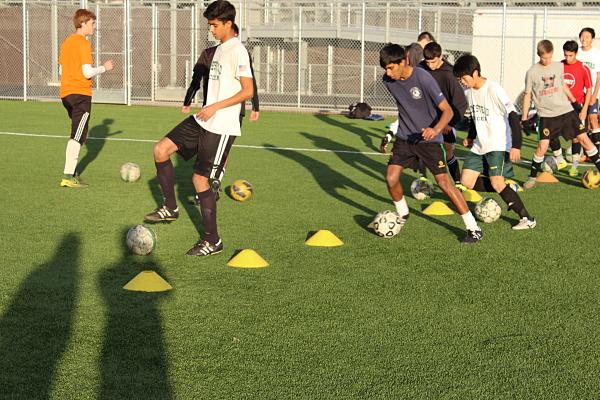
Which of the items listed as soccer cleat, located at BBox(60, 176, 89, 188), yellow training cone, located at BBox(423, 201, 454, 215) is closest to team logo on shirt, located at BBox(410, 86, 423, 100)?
yellow training cone, located at BBox(423, 201, 454, 215)

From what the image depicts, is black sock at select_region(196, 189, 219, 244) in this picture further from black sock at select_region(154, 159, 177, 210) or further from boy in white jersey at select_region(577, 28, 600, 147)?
boy in white jersey at select_region(577, 28, 600, 147)

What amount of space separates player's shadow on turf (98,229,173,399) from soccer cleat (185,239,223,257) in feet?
2.11

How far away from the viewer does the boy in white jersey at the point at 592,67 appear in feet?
48.9

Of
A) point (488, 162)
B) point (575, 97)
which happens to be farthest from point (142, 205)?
point (575, 97)

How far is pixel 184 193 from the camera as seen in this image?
11.5 meters

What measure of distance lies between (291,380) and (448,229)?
5009 millimetres

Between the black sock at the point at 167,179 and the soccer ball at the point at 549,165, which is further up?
the black sock at the point at 167,179

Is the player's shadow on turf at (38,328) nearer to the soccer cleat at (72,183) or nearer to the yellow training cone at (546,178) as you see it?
the soccer cleat at (72,183)

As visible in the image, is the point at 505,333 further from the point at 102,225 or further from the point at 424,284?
the point at 102,225

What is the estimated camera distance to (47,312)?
586cm

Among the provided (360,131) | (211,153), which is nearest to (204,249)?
(211,153)

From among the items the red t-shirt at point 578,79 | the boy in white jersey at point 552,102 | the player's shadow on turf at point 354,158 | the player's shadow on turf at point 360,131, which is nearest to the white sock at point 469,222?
the boy in white jersey at point 552,102

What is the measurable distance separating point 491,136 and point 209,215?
3.23 metres

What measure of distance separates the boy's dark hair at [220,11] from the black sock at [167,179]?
1.73 meters
